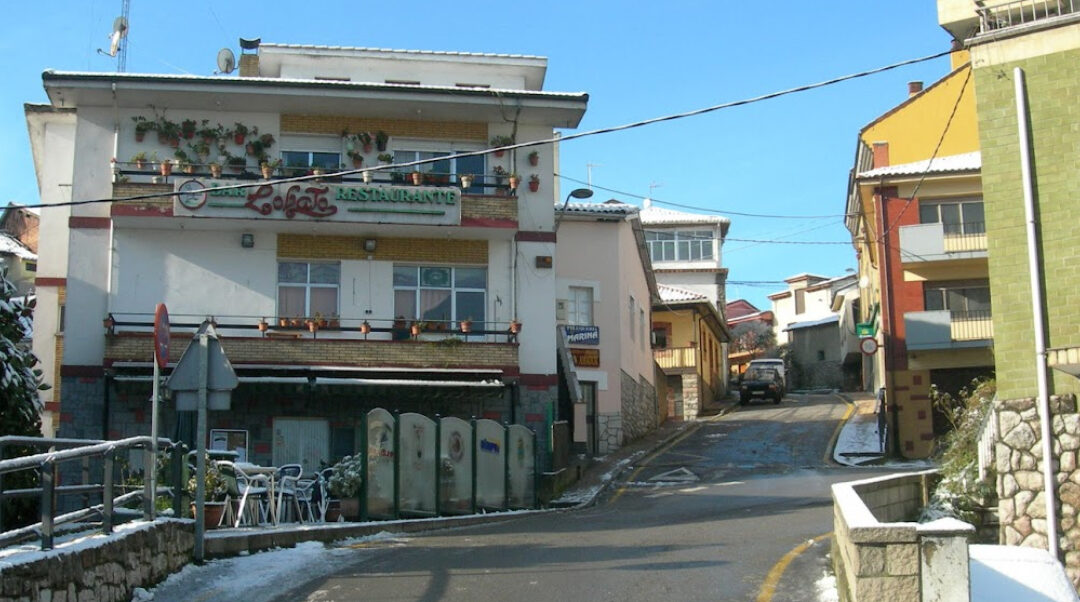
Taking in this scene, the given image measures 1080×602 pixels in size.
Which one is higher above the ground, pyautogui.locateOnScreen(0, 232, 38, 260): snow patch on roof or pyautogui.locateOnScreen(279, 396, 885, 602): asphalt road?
pyautogui.locateOnScreen(0, 232, 38, 260): snow patch on roof

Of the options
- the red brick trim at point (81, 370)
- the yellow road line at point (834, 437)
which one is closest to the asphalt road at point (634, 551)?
the yellow road line at point (834, 437)

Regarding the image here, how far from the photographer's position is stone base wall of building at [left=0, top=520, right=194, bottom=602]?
7.98 meters

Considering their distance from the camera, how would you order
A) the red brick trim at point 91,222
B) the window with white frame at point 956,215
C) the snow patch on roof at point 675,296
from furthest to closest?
the snow patch on roof at point 675,296, the window with white frame at point 956,215, the red brick trim at point 91,222

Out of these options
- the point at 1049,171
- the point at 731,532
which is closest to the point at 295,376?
the point at 731,532

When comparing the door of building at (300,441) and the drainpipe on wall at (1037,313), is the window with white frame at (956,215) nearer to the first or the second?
the drainpipe on wall at (1037,313)

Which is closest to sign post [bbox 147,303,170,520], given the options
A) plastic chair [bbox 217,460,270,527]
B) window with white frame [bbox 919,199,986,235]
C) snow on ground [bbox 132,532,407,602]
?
snow on ground [bbox 132,532,407,602]

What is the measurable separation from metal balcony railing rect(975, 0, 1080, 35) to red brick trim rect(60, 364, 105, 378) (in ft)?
60.3

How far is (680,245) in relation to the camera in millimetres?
60312

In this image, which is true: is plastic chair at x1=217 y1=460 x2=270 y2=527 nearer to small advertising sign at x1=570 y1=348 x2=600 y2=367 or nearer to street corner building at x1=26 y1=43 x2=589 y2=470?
street corner building at x1=26 y1=43 x2=589 y2=470

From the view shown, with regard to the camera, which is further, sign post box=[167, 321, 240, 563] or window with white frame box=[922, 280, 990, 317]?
window with white frame box=[922, 280, 990, 317]

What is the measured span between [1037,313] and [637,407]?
65.2 ft

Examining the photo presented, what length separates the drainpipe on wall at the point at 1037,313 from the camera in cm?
1565

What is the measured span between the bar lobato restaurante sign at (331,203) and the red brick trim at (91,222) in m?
1.92

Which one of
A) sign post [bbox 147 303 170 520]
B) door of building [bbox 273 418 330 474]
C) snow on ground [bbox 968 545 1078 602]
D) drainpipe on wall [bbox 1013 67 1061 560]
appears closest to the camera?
snow on ground [bbox 968 545 1078 602]
